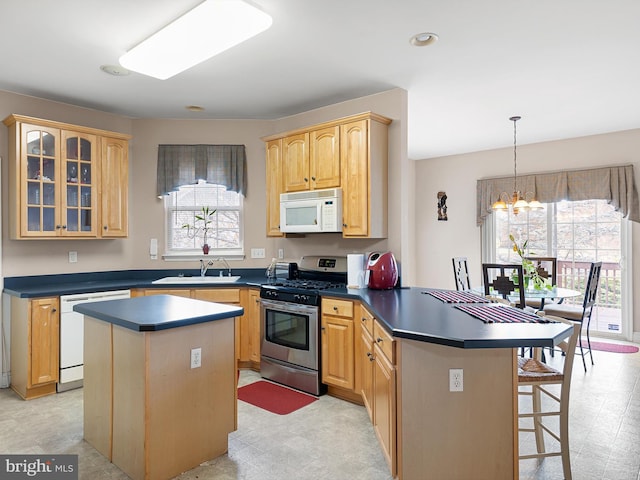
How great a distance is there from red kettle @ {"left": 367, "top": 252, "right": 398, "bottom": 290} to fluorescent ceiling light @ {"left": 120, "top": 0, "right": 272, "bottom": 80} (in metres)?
1.96

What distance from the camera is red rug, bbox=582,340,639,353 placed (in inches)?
192

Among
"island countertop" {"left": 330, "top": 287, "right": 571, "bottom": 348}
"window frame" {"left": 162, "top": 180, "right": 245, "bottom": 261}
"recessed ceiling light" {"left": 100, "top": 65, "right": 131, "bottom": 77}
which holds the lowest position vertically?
"island countertop" {"left": 330, "top": 287, "right": 571, "bottom": 348}

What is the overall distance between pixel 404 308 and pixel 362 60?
6.16 ft

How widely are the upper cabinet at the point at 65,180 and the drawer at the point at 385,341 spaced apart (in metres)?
2.96

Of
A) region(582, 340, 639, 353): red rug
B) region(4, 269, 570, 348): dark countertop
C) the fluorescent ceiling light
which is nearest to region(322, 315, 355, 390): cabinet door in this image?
region(4, 269, 570, 348): dark countertop

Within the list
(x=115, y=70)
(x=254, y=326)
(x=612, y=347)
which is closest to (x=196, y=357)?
(x=254, y=326)

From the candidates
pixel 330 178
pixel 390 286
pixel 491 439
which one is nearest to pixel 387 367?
pixel 491 439

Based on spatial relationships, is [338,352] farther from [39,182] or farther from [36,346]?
[39,182]

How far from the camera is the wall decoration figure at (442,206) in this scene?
22.5 feet

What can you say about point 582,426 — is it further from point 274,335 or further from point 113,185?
point 113,185

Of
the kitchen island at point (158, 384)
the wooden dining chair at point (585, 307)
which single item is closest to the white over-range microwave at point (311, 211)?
the kitchen island at point (158, 384)

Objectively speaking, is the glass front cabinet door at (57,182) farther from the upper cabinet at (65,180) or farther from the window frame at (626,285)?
the window frame at (626,285)

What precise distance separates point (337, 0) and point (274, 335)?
2.71 m

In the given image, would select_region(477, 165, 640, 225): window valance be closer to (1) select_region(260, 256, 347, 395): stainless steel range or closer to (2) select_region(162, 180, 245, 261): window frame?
(1) select_region(260, 256, 347, 395): stainless steel range
